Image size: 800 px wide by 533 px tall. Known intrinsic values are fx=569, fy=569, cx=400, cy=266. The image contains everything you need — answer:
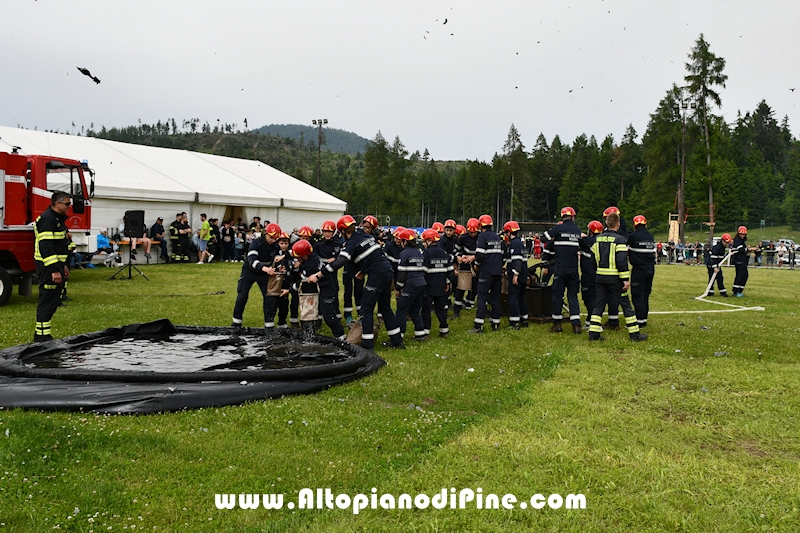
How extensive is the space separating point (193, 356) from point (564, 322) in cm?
790

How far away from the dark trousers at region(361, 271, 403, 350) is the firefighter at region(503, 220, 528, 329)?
2986mm

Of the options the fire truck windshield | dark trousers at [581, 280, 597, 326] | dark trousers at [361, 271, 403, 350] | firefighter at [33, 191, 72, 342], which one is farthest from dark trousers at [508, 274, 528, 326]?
the fire truck windshield

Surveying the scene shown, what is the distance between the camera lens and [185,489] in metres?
4.08

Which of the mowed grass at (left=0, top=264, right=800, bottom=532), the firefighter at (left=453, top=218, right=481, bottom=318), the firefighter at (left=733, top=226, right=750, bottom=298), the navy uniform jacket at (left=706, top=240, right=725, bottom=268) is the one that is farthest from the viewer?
the navy uniform jacket at (left=706, top=240, right=725, bottom=268)

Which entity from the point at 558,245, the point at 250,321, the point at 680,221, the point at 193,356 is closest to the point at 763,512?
the point at 193,356

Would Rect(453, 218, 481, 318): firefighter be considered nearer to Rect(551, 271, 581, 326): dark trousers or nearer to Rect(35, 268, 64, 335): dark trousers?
Rect(551, 271, 581, 326): dark trousers

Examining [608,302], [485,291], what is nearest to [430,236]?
[485,291]

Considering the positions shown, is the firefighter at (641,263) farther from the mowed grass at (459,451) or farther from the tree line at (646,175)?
the tree line at (646,175)

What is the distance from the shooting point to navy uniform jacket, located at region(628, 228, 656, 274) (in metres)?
11.0

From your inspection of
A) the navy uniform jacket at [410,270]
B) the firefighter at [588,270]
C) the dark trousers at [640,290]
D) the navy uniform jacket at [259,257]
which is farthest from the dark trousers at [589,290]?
the navy uniform jacket at [259,257]

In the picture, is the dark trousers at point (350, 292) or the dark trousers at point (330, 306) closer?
the dark trousers at point (330, 306)

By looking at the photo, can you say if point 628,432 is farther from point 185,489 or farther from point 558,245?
point 558,245

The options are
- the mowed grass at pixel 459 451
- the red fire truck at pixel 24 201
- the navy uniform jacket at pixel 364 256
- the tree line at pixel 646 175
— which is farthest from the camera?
the tree line at pixel 646 175

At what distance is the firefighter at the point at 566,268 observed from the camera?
1080 cm
